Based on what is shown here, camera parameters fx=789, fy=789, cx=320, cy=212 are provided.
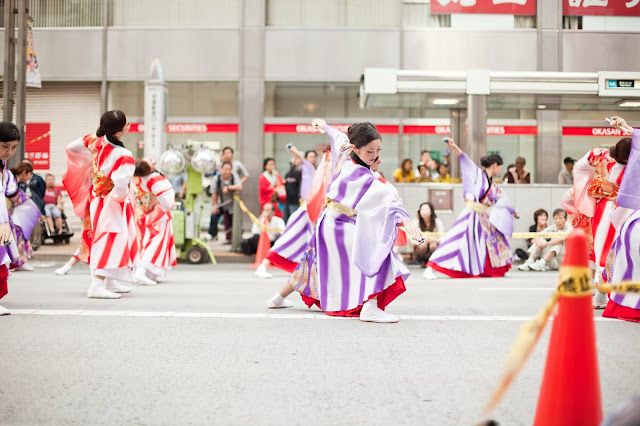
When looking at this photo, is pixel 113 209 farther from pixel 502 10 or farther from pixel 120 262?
pixel 502 10

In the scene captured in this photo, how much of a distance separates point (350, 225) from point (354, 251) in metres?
0.33

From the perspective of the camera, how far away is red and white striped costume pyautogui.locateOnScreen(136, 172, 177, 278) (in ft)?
31.0

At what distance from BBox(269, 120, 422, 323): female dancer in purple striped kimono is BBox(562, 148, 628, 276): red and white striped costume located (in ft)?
6.64

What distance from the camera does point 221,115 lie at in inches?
716

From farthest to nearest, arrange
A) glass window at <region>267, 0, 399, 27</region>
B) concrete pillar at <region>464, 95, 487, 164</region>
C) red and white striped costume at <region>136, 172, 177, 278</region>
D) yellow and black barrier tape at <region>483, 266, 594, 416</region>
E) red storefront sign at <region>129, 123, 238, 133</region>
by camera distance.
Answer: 1. glass window at <region>267, 0, 399, 27</region>
2. red storefront sign at <region>129, 123, 238, 133</region>
3. concrete pillar at <region>464, 95, 487, 164</region>
4. red and white striped costume at <region>136, 172, 177, 278</region>
5. yellow and black barrier tape at <region>483, 266, 594, 416</region>

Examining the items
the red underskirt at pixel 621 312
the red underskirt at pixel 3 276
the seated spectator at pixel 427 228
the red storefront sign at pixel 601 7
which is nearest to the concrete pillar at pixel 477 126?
the seated spectator at pixel 427 228

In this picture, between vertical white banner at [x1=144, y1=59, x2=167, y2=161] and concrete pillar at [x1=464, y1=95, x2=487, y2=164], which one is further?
vertical white banner at [x1=144, y1=59, x2=167, y2=161]

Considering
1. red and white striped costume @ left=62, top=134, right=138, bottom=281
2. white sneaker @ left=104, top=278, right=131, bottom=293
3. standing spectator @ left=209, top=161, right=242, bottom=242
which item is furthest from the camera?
standing spectator @ left=209, top=161, right=242, bottom=242

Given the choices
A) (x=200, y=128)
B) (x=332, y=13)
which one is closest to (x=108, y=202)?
(x=200, y=128)

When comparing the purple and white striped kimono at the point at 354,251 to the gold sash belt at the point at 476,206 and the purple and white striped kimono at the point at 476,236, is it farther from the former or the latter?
the gold sash belt at the point at 476,206

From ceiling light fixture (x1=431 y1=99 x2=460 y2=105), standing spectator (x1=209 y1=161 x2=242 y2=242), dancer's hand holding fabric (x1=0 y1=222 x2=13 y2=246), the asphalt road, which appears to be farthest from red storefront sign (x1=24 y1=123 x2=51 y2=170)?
dancer's hand holding fabric (x1=0 y1=222 x2=13 y2=246)

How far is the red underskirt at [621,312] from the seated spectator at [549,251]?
628 centimetres

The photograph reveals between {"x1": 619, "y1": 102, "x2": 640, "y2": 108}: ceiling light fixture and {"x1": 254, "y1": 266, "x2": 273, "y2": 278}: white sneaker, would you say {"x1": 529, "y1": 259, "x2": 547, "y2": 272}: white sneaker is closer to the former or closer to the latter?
{"x1": 619, "y1": 102, "x2": 640, "y2": 108}: ceiling light fixture

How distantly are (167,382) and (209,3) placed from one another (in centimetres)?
1581
